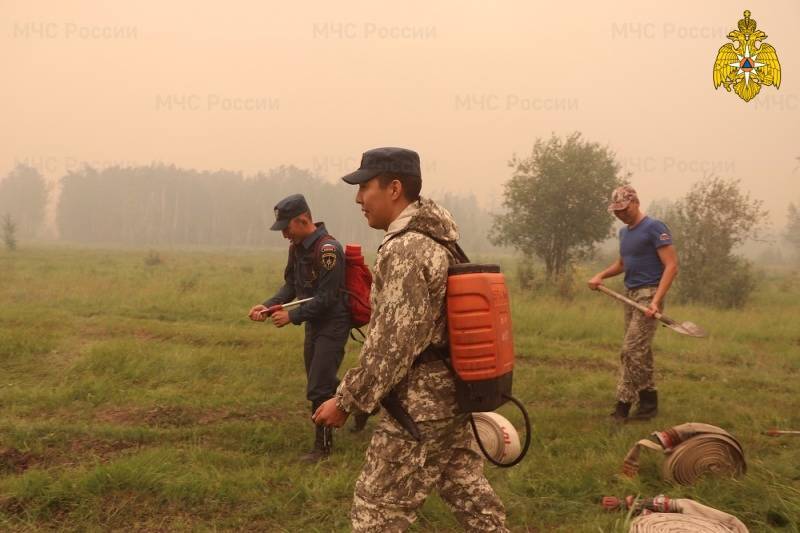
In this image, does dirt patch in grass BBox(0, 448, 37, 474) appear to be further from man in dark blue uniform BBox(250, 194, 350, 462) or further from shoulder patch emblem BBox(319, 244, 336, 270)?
shoulder patch emblem BBox(319, 244, 336, 270)

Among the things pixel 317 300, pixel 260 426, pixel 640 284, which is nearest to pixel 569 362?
pixel 640 284

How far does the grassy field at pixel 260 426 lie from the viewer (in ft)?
12.0

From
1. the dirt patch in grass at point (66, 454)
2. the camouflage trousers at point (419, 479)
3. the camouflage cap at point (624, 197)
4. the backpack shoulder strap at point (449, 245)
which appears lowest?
the dirt patch in grass at point (66, 454)

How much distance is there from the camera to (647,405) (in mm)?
5664

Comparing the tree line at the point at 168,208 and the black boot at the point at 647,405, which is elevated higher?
the tree line at the point at 168,208

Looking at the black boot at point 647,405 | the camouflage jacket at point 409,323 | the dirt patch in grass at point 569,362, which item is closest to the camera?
the camouflage jacket at point 409,323

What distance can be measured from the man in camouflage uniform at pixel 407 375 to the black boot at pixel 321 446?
2.48m

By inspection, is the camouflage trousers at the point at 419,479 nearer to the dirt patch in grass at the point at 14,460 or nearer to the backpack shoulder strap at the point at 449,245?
the backpack shoulder strap at the point at 449,245

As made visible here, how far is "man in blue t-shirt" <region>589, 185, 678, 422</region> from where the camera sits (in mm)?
5410

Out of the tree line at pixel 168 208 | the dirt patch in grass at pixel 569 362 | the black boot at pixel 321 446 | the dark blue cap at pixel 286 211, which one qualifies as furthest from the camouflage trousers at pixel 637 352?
the tree line at pixel 168 208

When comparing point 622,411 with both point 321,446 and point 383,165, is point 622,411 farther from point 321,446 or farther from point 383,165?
point 383,165

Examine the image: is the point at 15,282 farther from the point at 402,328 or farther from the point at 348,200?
the point at 348,200

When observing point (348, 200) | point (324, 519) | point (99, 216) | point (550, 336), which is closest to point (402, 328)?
point (324, 519)

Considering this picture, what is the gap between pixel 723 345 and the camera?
32.8 feet
